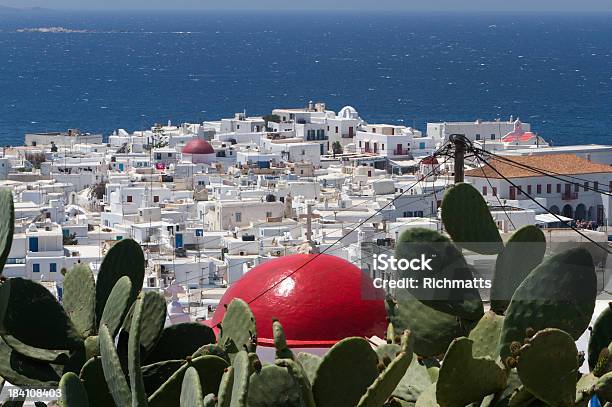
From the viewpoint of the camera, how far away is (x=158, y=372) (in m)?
3.43

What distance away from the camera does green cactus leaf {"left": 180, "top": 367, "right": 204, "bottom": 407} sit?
2.55 m

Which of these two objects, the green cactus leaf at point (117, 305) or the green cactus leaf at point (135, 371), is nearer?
the green cactus leaf at point (135, 371)

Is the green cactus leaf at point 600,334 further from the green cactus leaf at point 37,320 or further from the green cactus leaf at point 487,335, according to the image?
the green cactus leaf at point 37,320

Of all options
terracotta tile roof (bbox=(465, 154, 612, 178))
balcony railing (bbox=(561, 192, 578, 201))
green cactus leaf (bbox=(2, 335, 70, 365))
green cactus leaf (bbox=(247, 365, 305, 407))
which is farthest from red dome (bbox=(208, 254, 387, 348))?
balcony railing (bbox=(561, 192, 578, 201))

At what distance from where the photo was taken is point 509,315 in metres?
3.08

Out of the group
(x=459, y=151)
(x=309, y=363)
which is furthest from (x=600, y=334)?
(x=459, y=151)

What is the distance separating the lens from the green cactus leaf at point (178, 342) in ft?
11.8

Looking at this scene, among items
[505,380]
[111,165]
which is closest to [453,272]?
[505,380]

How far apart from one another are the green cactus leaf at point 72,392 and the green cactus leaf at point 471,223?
1.06 meters

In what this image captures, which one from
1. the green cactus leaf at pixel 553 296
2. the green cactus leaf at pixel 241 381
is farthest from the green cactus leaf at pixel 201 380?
the green cactus leaf at pixel 553 296

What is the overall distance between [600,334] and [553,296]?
0.36 m

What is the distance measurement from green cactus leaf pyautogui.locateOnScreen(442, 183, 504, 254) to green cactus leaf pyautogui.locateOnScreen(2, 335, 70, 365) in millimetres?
1008

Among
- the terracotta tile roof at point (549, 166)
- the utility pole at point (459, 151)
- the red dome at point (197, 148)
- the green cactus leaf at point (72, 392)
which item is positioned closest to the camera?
the green cactus leaf at point (72, 392)

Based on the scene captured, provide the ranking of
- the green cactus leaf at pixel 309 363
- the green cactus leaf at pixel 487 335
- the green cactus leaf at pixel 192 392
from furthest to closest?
the green cactus leaf at pixel 487 335 → the green cactus leaf at pixel 309 363 → the green cactus leaf at pixel 192 392
